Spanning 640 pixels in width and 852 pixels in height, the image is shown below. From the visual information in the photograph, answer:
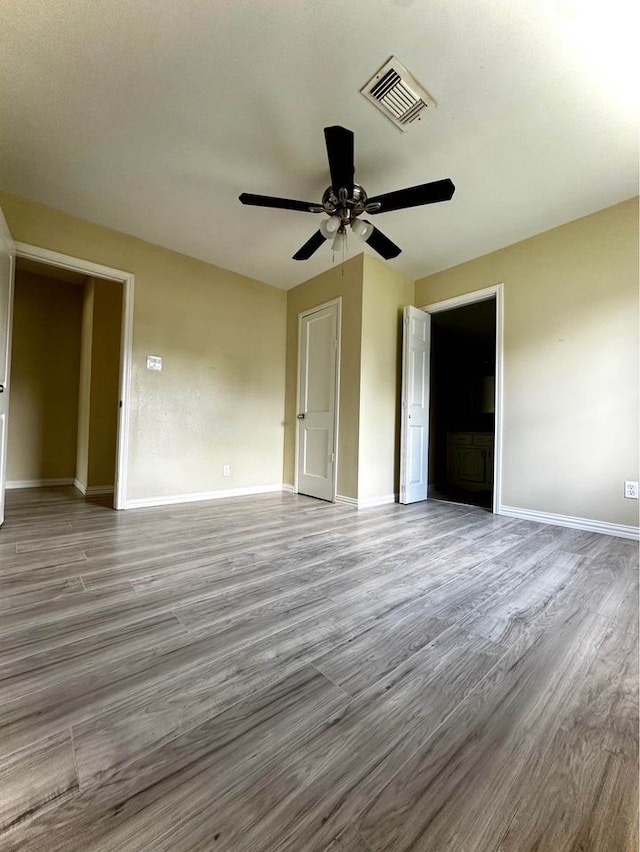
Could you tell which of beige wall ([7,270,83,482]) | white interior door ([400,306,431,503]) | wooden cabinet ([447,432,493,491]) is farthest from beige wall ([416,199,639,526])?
beige wall ([7,270,83,482])

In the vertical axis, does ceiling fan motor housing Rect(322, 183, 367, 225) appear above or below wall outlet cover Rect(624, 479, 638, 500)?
above

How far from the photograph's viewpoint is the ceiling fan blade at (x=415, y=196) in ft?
5.96

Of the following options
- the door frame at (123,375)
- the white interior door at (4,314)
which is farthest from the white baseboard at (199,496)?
the white interior door at (4,314)

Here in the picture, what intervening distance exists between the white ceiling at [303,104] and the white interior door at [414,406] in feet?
3.59

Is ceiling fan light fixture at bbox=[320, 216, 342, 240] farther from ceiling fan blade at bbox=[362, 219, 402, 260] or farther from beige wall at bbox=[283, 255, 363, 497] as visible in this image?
beige wall at bbox=[283, 255, 363, 497]

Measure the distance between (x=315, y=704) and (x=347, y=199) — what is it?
2510mm

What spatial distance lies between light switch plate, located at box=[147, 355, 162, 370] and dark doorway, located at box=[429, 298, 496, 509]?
325 cm

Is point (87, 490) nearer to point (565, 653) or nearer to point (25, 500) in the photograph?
point (25, 500)

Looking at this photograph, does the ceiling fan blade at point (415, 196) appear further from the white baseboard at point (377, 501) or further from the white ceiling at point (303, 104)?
the white baseboard at point (377, 501)

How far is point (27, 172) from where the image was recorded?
237cm

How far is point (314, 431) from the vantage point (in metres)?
3.93

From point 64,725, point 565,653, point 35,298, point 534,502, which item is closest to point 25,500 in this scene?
point 35,298

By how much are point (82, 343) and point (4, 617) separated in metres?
4.12

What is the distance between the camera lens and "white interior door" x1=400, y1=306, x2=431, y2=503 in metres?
3.63
